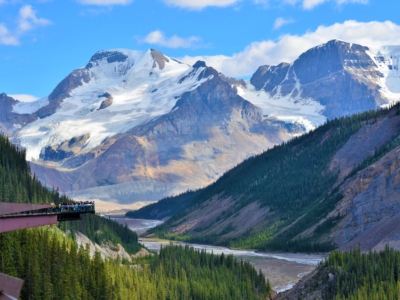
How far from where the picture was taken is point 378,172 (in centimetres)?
19275

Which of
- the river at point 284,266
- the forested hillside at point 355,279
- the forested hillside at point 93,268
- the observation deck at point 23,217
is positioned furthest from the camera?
the river at point 284,266

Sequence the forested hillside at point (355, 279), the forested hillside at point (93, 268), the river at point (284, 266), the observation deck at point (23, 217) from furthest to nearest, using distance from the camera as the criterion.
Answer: the river at point (284, 266) < the forested hillside at point (355, 279) < the forested hillside at point (93, 268) < the observation deck at point (23, 217)

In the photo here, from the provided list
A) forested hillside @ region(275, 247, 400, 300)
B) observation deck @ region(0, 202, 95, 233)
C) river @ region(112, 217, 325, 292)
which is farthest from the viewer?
river @ region(112, 217, 325, 292)

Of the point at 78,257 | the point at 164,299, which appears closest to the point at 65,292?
the point at 78,257

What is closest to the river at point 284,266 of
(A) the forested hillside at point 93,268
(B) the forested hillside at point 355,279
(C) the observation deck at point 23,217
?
(A) the forested hillside at point 93,268

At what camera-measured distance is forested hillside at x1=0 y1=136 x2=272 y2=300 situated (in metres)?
76.7

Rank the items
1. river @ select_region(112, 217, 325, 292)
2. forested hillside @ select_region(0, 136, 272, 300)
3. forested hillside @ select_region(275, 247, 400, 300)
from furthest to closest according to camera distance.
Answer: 1. river @ select_region(112, 217, 325, 292)
2. forested hillside @ select_region(275, 247, 400, 300)
3. forested hillside @ select_region(0, 136, 272, 300)

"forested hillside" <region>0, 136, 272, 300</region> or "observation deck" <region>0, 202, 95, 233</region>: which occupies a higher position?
"observation deck" <region>0, 202, 95, 233</region>

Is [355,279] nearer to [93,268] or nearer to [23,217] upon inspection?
[93,268]

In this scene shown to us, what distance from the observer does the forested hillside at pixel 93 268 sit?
7671 centimetres

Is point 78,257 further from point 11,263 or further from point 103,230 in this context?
point 103,230

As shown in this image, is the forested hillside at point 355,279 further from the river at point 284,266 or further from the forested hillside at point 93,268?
the river at point 284,266

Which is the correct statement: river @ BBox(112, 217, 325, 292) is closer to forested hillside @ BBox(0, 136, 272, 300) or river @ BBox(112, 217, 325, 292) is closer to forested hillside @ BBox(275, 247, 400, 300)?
forested hillside @ BBox(0, 136, 272, 300)

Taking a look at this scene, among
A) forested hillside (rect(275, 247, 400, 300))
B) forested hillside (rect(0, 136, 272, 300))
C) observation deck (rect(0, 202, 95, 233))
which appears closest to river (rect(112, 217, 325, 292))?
forested hillside (rect(0, 136, 272, 300))
